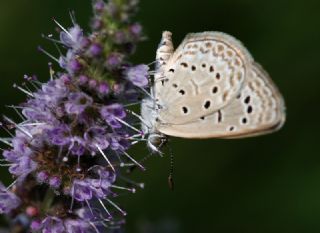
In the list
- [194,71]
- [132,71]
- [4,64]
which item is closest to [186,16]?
[4,64]

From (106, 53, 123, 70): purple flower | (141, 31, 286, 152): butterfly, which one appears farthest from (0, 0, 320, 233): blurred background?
(106, 53, 123, 70): purple flower

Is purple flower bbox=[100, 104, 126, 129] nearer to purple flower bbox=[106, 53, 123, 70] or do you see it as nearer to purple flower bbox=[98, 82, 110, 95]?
purple flower bbox=[98, 82, 110, 95]

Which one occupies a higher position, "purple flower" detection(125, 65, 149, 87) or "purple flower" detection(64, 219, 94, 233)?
"purple flower" detection(125, 65, 149, 87)

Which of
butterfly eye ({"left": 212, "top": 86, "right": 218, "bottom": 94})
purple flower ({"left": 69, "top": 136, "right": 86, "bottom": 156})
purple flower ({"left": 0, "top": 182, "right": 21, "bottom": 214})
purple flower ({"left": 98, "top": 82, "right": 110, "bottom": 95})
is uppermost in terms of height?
butterfly eye ({"left": 212, "top": 86, "right": 218, "bottom": 94})

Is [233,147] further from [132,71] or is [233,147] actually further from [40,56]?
[132,71]

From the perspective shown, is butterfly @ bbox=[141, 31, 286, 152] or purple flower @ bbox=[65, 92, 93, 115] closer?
purple flower @ bbox=[65, 92, 93, 115]

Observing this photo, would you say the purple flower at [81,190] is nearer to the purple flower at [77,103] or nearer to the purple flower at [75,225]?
the purple flower at [75,225]

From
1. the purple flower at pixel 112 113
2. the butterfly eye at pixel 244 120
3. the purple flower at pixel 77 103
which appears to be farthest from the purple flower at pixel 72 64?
the butterfly eye at pixel 244 120
